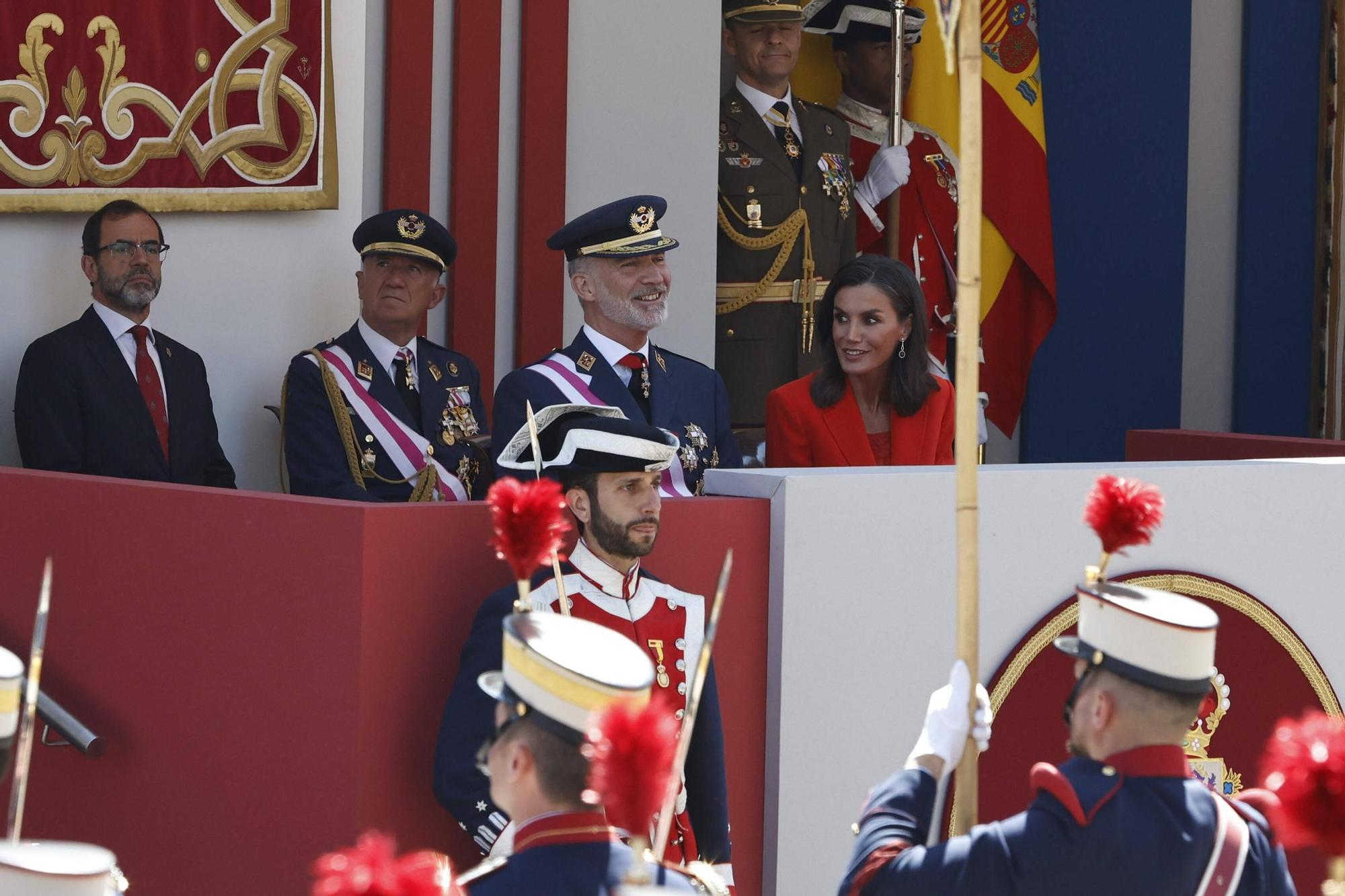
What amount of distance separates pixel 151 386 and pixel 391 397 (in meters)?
0.55

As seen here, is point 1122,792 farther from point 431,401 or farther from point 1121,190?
point 1121,190

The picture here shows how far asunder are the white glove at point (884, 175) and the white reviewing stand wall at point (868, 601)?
9.00ft

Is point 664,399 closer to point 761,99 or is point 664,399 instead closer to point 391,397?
point 391,397

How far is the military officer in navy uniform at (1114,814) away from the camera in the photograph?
2328 mm

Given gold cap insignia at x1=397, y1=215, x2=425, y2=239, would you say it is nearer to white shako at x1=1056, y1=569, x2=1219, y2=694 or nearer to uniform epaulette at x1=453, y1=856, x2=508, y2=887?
white shako at x1=1056, y1=569, x2=1219, y2=694

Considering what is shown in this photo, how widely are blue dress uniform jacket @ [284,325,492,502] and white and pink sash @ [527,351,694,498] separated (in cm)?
57

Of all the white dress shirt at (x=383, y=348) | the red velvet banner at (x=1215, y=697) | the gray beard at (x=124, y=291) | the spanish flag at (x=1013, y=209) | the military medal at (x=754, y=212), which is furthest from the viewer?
the spanish flag at (x=1013, y=209)

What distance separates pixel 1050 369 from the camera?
746 centimetres

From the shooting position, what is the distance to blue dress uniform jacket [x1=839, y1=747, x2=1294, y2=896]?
232 cm

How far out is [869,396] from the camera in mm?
4555

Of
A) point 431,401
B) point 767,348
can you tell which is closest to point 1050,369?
point 767,348

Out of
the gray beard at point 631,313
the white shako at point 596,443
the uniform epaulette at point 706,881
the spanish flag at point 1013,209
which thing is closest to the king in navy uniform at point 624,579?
the white shako at point 596,443

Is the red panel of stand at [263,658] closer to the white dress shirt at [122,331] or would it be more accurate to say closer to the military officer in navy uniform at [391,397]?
the white dress shirt at [122,331]

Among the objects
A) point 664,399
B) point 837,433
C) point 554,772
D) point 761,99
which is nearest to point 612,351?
point 664,399
